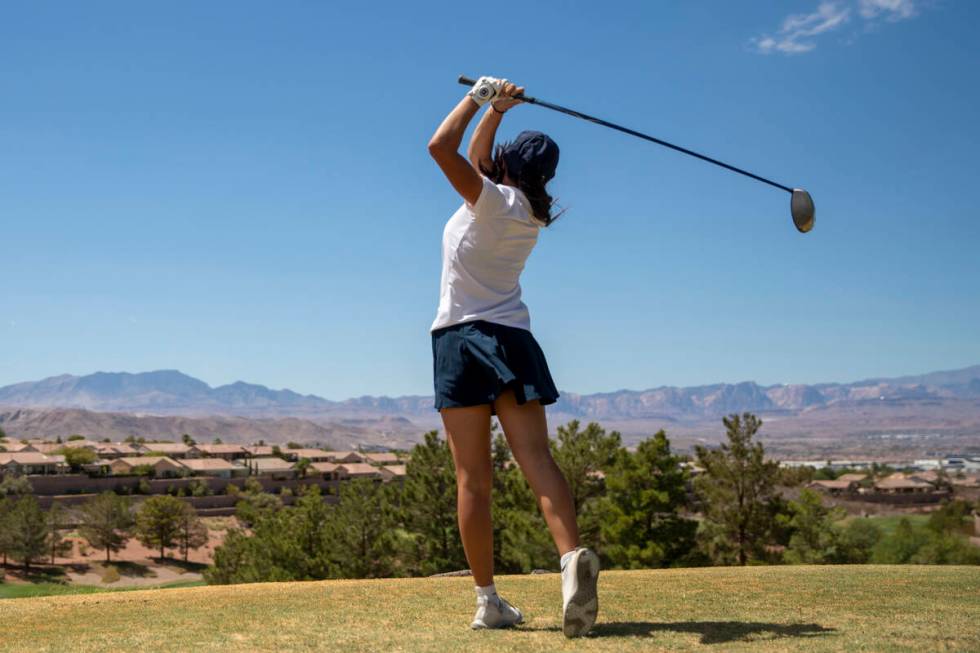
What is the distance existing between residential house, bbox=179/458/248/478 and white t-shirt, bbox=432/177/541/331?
95.1 meters

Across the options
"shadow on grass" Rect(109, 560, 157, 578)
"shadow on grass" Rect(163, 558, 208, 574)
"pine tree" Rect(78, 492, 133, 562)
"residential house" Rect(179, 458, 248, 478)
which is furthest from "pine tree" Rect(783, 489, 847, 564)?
"residential house" Rect(179, 458, 248, 478)

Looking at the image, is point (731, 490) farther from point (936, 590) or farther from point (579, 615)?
point (579, 615)

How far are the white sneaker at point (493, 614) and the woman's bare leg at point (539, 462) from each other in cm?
50

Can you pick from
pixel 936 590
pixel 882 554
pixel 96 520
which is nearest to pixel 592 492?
pixel 882 554

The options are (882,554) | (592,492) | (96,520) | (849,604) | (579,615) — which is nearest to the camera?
(579,615)

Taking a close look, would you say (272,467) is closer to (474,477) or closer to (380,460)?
(380,460)

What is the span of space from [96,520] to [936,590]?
62.4 metres

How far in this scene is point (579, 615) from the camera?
4000mm

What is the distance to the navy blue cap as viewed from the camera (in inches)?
178

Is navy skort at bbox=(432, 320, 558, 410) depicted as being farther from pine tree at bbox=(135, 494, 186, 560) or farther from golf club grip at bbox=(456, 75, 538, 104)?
pine tree at bbox=(135, 494, 186, 560)

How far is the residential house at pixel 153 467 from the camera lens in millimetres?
89875

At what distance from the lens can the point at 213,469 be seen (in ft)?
324

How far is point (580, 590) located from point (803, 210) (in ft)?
9.17

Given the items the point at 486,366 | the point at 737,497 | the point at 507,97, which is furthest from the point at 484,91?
the point at 737,497
